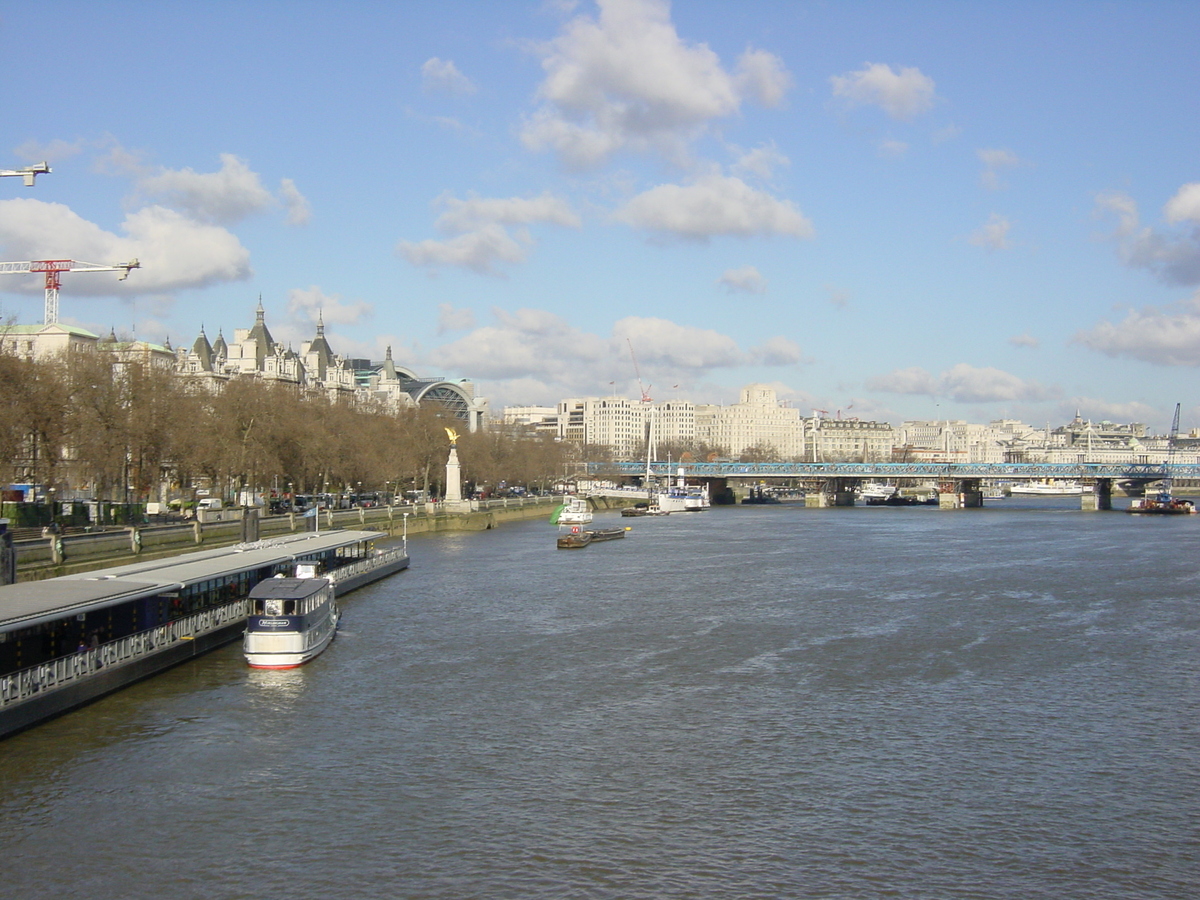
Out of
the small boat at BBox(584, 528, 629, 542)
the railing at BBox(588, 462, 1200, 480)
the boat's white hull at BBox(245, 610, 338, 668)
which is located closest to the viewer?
the boat's white hull at BBox(245, 610, 338, 668)

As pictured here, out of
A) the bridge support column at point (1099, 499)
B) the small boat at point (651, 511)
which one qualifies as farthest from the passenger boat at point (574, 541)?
the bridge support column at point (1099, 499)

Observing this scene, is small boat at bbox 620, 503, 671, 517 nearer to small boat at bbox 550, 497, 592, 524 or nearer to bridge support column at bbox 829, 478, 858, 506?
small boat at bbox 550, 497, 592, 524

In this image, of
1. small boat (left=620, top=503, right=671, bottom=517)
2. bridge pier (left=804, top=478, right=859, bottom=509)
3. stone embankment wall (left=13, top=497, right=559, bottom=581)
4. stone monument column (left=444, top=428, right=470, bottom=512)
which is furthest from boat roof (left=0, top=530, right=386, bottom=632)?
bridge pier (left=804, top=478, right=859, bottom=509)

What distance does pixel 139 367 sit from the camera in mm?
66500

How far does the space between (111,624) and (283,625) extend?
4356 mm

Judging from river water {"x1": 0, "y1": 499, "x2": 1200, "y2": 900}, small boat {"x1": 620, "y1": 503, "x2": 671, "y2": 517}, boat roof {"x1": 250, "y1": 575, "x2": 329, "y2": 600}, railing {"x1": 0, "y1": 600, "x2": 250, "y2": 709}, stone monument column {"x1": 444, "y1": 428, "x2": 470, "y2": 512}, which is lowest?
river water {"x1": 0, "y1": 499, "x2": 1200, "y2": 900}

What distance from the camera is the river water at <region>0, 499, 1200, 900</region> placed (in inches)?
714

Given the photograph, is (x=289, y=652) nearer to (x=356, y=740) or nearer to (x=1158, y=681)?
(x=356, y=740)

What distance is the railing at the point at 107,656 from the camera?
23.8 metres

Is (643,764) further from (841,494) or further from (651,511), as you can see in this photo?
(841,494)

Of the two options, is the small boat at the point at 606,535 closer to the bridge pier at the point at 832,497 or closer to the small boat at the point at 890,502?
the bridge pier at the point at 832,497

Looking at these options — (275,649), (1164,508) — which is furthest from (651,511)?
(275,649)

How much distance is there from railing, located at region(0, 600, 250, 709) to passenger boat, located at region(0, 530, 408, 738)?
2 centimetres

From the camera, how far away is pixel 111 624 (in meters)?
29.4
